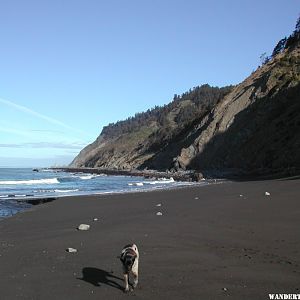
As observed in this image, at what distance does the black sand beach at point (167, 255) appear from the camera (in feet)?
Result: 21.8

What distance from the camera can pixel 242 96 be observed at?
220ft

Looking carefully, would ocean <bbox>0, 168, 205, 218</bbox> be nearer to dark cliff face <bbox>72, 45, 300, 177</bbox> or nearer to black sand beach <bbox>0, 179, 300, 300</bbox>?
black sand beach <bbox>0, 179, 300, 300</bbox>

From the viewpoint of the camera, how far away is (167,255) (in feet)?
28.7

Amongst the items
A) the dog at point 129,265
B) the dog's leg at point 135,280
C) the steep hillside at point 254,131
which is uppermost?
the steep hillside at point 254,131

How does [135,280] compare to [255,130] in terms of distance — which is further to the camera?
[255,130]

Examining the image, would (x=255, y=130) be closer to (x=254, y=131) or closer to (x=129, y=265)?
(x=254, y=131)

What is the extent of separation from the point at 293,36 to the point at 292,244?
89335 mm

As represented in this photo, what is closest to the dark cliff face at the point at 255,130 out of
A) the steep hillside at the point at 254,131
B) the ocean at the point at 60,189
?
the steep hillside at the point at 254,131

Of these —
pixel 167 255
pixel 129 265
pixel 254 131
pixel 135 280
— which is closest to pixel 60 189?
pixel 254 131

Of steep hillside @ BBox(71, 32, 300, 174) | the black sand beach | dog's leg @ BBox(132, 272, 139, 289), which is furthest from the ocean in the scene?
dog's leg @ BBox(132, 272, 139, 289)

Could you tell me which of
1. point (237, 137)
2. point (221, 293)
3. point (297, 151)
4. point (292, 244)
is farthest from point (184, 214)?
point (237, 137)

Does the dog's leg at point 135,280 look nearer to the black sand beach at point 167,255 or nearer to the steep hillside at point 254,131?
the black sand beach at point 167,255

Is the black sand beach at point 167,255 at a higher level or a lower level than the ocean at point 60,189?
lower

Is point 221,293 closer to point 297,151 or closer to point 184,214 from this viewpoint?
point 184,214
